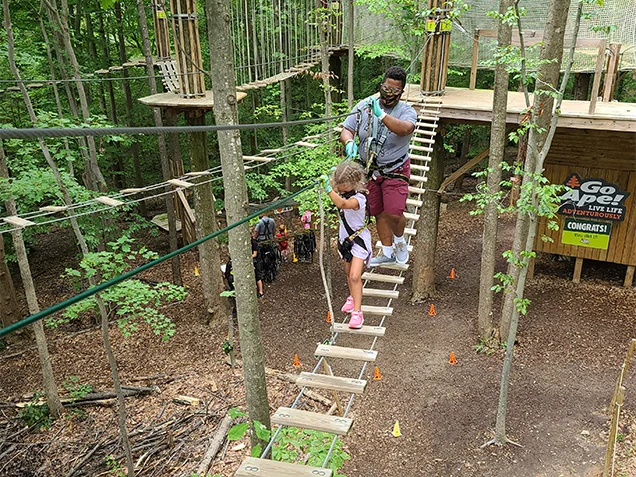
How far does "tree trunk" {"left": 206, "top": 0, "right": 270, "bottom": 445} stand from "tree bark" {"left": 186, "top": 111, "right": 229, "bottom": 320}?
12.7 ft

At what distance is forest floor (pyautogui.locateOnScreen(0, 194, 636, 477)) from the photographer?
18.6 ft

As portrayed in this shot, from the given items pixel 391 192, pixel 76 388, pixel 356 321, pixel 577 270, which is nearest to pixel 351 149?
pixel 391 192

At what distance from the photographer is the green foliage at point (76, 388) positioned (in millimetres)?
6929

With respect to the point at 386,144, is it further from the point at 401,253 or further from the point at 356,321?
the point at 356,321

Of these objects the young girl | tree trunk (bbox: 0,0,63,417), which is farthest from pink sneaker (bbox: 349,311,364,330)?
tree trunk (bbox: 0,0,63,417)

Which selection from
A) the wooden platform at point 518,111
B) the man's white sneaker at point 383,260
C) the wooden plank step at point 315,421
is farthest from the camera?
the wooden platform at point 518,111

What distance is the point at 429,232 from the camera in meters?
9.10

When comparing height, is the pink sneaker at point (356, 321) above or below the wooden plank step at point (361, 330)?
above

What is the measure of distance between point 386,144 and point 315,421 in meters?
2.38

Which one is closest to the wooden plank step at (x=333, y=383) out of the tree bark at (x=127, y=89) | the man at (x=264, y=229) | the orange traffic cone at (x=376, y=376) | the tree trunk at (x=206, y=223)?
the orange traffic cone at (x=376, y=376)

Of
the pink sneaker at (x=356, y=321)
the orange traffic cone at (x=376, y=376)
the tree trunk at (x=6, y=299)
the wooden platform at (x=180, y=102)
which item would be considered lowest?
the orange traffic cone at (x=376, y=376)

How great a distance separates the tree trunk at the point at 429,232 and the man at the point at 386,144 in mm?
4494

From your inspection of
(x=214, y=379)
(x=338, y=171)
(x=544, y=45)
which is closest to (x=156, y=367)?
(x=214, y=379)

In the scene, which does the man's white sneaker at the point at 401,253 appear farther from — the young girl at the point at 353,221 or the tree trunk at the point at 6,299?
the tree trunk at the point at 6,299
